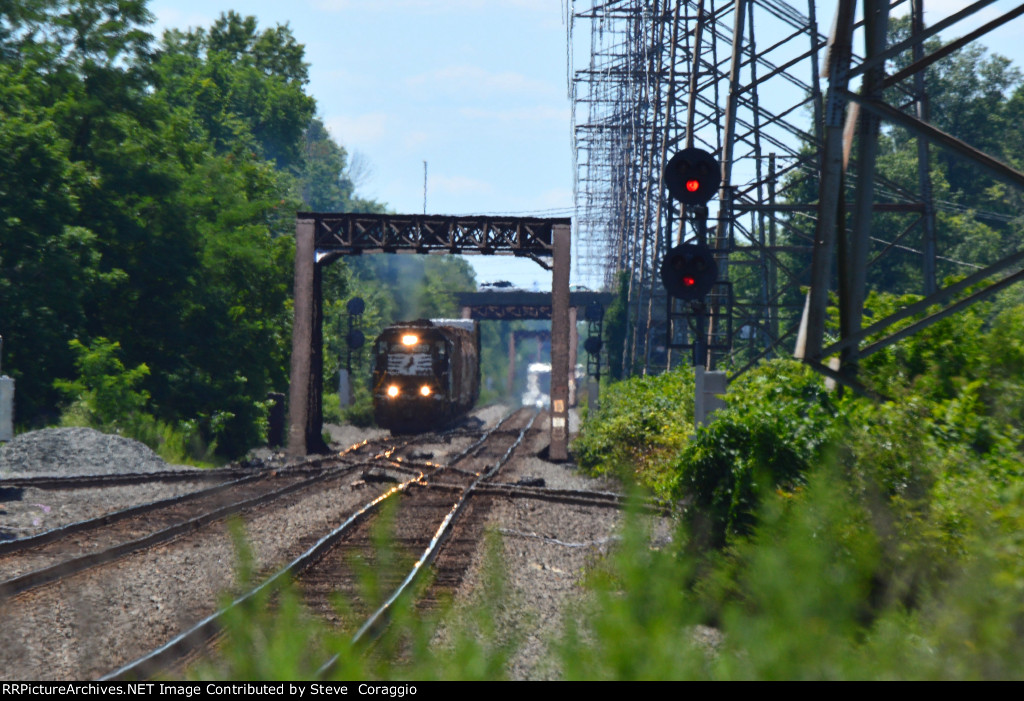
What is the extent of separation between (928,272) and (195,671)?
17270 millimetres

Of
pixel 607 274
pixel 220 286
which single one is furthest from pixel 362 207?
pixel 220 286

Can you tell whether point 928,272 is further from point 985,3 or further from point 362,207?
point 362,207

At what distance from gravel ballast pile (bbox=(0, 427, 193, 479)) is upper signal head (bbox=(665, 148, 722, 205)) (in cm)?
1356

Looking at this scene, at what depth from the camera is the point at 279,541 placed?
491 inches

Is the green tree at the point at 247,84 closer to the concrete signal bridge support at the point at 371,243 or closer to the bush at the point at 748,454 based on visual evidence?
the concrete signal bridge support at the point at 371,243

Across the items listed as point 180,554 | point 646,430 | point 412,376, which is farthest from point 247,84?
point 180,554

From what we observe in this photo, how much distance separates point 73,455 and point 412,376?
16107mm

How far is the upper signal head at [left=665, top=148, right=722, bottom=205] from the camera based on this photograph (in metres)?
11.6

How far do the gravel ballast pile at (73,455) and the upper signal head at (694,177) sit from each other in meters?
13.6

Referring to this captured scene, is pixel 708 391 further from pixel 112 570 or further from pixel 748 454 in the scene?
pixel 112 570

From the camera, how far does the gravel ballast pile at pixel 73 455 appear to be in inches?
756

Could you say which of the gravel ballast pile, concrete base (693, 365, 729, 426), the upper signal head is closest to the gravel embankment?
the gravel ballast pile

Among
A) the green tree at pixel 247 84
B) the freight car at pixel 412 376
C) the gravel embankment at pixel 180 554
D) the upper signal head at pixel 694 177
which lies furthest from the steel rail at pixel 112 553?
the green tree at pixel 247 84

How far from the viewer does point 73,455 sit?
20.3 m
